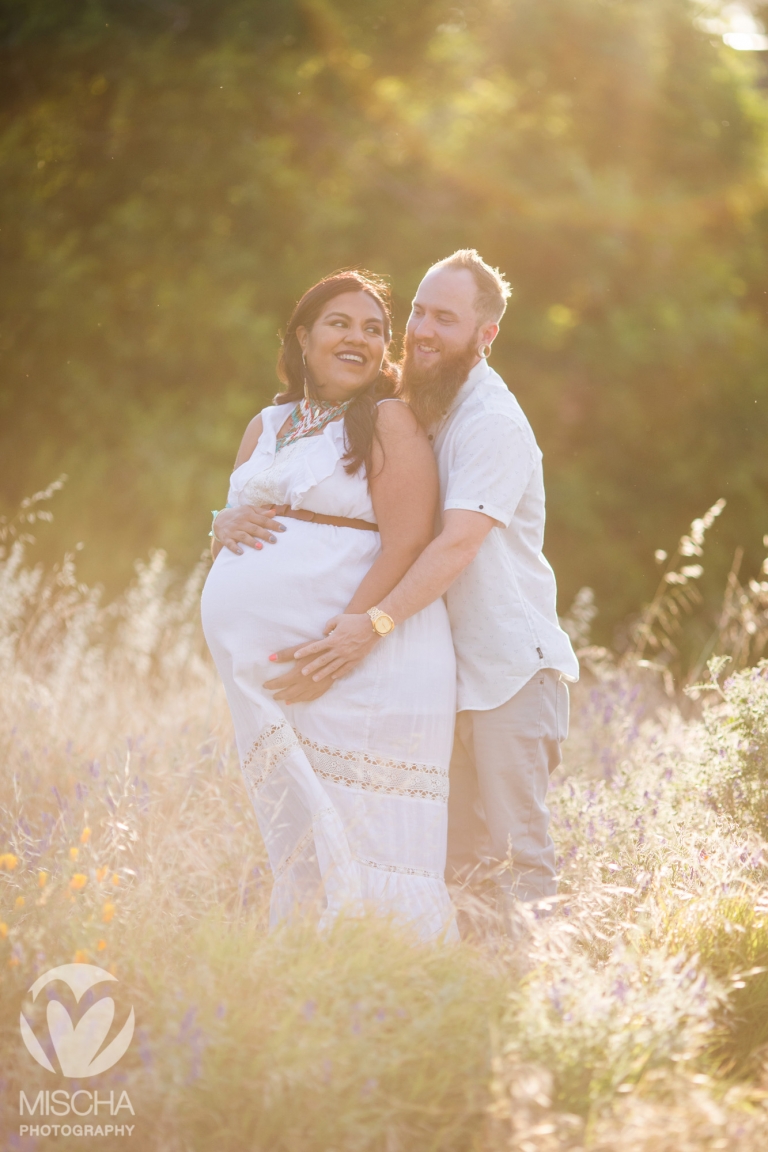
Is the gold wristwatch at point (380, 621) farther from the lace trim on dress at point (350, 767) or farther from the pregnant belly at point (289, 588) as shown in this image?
the lace trim on dress at point (350, 767)

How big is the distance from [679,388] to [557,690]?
8.71 meters

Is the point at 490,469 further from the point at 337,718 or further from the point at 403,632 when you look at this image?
the point at 337,718

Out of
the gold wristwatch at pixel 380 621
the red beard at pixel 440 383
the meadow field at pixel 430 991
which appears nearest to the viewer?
the meadow field at pixel 430 991

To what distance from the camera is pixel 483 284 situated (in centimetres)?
328

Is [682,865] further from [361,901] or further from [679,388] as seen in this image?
[679,388]

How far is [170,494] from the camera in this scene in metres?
9.90

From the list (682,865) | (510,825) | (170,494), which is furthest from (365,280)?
(170,494)

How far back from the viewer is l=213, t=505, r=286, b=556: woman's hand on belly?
3203 mm

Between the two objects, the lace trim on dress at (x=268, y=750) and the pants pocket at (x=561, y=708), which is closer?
the lace trim on dress at (x=268, y=750)

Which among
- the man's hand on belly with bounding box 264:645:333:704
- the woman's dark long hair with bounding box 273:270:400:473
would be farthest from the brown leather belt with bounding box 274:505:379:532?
the man's hand on belly with bounding box 264:645:333:704

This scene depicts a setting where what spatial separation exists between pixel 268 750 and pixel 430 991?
1.00 metres

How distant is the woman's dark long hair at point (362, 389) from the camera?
10.3ft
